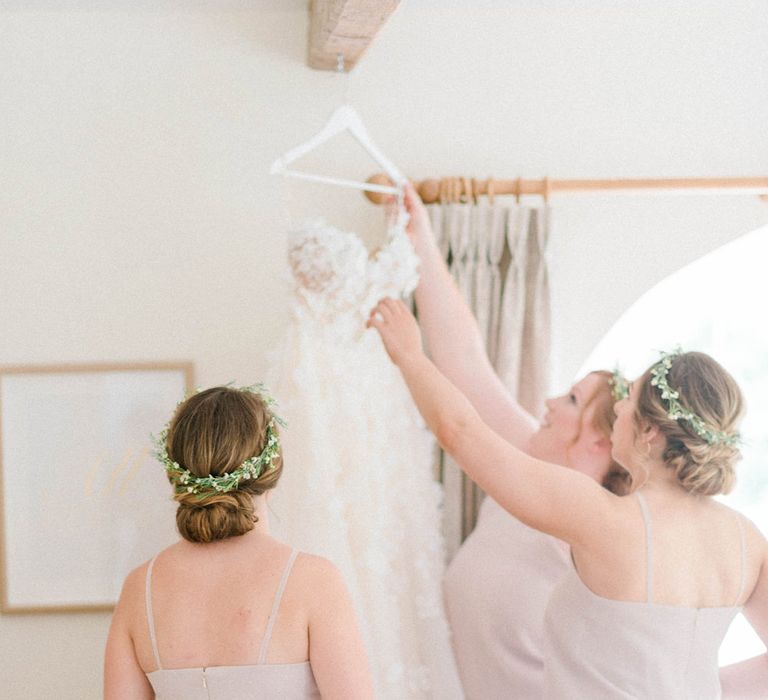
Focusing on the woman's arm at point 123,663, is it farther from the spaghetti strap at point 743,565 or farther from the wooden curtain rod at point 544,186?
the wooden curtain rod at point 544,186

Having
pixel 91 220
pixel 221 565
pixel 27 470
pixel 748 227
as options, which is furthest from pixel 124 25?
pixel 748 227

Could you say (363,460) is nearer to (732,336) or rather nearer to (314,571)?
(314,571)

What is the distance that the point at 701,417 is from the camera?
165 centimetres

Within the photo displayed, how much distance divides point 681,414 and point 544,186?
36.3 inches

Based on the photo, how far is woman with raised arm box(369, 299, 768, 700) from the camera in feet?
5.42

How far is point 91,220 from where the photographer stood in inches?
101

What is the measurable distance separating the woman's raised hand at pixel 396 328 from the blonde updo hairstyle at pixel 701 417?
55 cm

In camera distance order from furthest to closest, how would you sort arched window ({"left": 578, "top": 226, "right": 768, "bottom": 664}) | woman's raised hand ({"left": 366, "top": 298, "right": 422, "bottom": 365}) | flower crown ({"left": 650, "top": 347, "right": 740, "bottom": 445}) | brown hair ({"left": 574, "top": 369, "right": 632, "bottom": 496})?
1. arched window ({"left": 578, "top": 226, "right": 768, "bottom": 664})
2. brown hair ({"left": 574, "top": 369, "right": 632, "bottom": 496})
3. woman's raised hand ({"left": 366, "top": 298, "right": 422, "bottom": 365})
4. flower crown ({"left": 650, "top": 347, "right": 740, "bottom": 445})

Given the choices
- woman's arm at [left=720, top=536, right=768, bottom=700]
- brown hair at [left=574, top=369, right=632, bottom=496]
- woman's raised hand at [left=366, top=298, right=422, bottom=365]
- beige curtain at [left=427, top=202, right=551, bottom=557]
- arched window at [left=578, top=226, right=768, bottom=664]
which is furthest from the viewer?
arched window at [left=578, top=226, right=768, bottom=664]

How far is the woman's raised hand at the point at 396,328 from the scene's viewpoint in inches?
80.8

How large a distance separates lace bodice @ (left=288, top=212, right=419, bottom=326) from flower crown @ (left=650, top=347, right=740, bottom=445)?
2.41 ft

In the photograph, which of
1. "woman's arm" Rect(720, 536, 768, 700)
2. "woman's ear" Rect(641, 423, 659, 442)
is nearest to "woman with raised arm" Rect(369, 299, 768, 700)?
"woman's ear" Rect(641, 423, 659, 442)

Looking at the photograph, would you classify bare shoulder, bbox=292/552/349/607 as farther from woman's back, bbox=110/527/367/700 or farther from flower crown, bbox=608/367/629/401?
flower crown, bbox=608/367/629/401

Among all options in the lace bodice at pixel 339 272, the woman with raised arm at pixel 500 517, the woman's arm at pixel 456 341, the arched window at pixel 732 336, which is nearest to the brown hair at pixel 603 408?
the woman with raised arm at pixel 500 517
